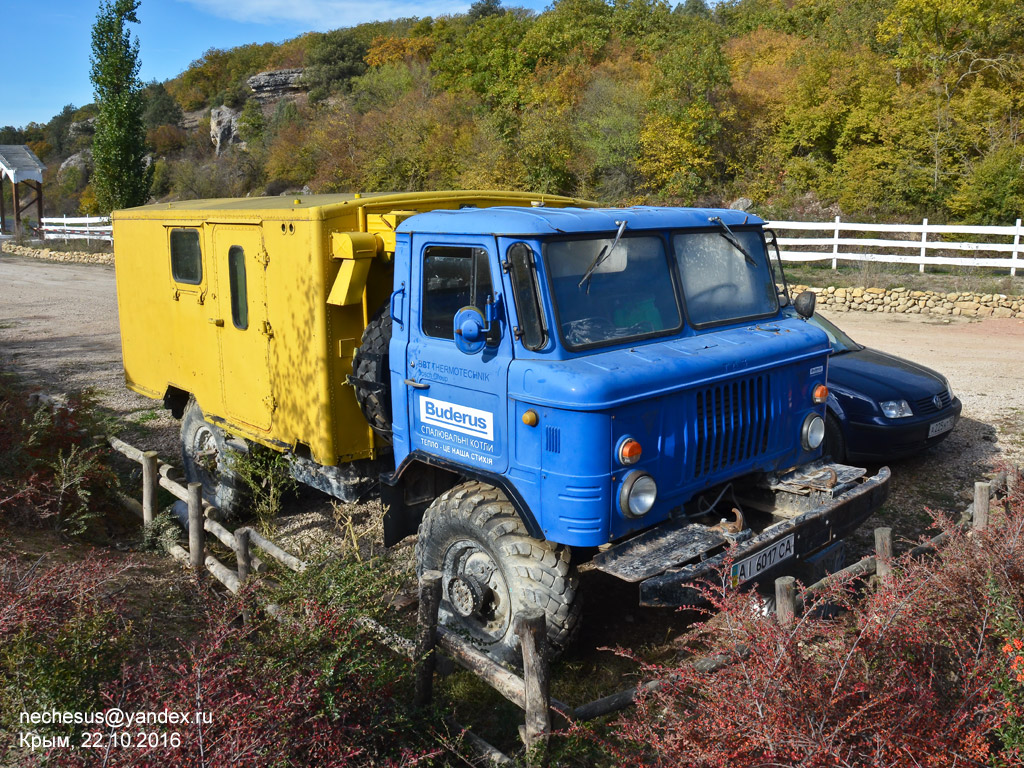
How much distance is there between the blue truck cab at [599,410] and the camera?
14.5ft

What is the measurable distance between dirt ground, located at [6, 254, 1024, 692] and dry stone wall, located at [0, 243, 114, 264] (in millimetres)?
8376

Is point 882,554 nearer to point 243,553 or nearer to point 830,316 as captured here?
point 243,553

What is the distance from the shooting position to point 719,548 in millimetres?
4695

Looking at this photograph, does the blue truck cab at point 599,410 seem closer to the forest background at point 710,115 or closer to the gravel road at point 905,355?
the gravel road at point 905,355

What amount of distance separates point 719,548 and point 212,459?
513 centimetres

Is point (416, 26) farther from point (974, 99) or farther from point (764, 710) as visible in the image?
point (764, 710)

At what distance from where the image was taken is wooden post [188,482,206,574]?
6125 mm

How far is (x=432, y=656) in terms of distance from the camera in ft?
13.6

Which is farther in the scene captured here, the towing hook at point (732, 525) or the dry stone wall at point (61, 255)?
the dry stone wall at point (61, 255)

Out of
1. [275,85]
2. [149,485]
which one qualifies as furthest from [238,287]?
[275,85]

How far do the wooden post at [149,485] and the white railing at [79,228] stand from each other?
31.6 metres

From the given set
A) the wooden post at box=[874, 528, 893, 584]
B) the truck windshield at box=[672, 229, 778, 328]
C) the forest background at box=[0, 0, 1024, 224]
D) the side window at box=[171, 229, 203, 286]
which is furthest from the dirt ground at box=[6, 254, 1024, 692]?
the forest background at box=[0, 0, 1024, 224]

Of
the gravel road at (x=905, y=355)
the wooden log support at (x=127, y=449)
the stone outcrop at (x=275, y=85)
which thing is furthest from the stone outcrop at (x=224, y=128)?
the wooden log support at (x=127, y=449)

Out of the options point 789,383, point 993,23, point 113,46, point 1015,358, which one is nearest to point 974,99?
point 993,23
